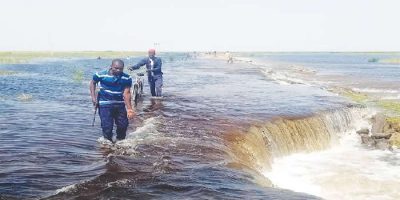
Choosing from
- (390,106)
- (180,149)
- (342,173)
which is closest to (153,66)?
(180,149)

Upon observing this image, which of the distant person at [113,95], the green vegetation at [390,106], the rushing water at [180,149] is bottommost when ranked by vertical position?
the green vegetation at [390,106]

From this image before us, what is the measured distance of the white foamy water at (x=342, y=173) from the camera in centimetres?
1324

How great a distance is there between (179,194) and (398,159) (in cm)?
1214

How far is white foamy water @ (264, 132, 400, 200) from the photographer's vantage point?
1324 cm

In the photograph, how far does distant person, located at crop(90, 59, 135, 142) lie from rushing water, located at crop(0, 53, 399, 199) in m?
0.97

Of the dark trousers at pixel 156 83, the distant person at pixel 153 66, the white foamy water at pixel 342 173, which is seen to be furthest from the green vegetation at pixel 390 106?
the distant person at pixel 153 66

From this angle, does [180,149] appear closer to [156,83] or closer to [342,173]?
[342,173]

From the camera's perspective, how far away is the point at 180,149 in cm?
1295

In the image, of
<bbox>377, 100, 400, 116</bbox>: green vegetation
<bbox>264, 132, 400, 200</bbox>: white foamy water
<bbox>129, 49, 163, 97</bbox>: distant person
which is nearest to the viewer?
<bbox>264, 132, 400, 200</bbox>: white foamy water

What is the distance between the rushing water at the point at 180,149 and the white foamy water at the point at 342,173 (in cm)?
8

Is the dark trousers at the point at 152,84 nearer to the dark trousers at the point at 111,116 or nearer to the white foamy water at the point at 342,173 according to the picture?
the white foamy water at the point at 342,173

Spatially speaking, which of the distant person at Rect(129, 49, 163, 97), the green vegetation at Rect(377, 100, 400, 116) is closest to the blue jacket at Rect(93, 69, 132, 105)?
the distant person at Rect(129, 49, 163, 97)

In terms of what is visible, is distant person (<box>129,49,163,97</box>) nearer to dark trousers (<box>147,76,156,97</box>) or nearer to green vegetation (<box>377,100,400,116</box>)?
dark trousers (<box>147,76,156,97</box>)
